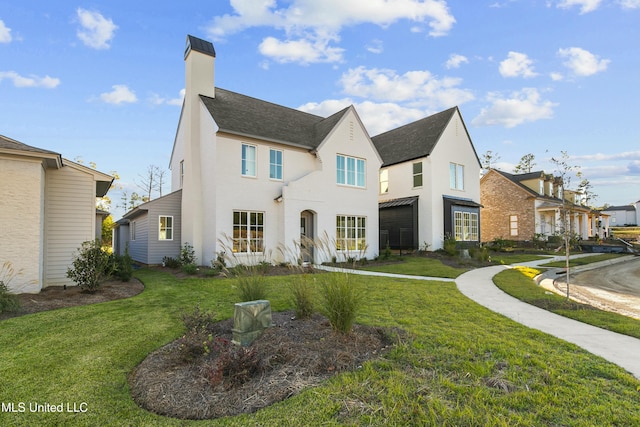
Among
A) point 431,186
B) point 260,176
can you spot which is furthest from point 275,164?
point 431,186

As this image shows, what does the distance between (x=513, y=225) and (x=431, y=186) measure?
47.4 ft

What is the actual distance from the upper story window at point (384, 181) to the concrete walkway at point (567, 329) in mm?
14214

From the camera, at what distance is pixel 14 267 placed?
830 centimetres

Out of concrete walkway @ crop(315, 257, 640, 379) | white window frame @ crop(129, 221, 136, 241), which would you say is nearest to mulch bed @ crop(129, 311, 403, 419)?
concrete walkway @ crop(315, 257, 640, 379)

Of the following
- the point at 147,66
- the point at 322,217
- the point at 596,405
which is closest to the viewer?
the point at 596,405

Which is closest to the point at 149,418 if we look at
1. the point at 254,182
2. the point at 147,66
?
the point at 254,182

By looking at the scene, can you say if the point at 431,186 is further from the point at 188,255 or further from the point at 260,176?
the point at 188,255

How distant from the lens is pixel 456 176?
21953 mm

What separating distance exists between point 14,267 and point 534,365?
1159 cm

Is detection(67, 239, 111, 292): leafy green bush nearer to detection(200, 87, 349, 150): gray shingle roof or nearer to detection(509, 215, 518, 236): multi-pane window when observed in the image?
detection(200, 87, 349, 150): gray shingle roof

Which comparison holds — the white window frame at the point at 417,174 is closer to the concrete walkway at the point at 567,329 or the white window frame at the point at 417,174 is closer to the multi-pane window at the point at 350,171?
the multi-pane window at the point at 350,171

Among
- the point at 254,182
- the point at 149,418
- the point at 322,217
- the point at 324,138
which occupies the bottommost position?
the point at 149,418

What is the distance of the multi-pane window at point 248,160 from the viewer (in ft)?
47.3

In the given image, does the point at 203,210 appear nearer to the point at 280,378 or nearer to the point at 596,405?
the point at 280,378
